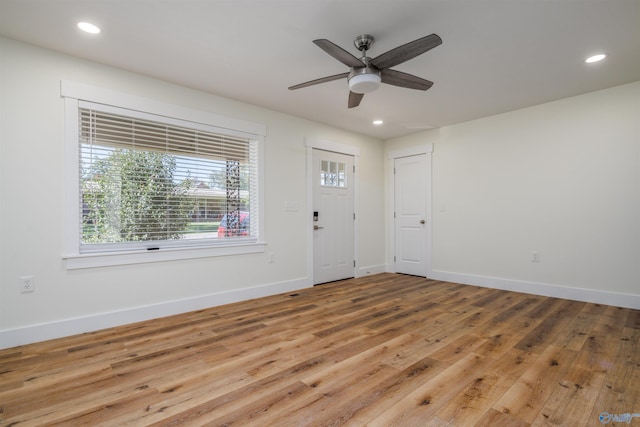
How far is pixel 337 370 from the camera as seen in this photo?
7.00 ft

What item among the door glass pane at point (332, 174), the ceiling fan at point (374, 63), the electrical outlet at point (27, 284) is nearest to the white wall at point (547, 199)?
the door glass pane at point (332, 174)

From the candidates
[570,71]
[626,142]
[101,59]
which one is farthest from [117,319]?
[626,142]

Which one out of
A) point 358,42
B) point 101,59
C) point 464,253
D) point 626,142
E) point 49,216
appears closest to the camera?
point 358,42

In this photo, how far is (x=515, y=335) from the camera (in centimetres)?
275

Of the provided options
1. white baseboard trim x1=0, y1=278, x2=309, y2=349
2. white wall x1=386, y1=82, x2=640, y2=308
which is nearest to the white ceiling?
white wall x1=386, y1=82, x2=640, y2=308

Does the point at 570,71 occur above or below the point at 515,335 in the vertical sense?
above

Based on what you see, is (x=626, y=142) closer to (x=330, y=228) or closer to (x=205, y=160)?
(x=330, y=228)

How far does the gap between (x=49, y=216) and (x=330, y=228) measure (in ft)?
11.4

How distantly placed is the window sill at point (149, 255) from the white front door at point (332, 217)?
3.78ft

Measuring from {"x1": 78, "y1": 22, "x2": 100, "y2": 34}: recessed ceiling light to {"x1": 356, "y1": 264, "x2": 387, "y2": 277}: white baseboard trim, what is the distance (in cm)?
456

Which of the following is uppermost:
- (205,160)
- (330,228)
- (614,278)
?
(205,160)

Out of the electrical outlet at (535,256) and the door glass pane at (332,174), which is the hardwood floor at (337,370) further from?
the door glass pane at (332,174)

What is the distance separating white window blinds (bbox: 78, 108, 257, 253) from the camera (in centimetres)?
299

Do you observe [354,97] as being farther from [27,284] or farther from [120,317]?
[27,284]
